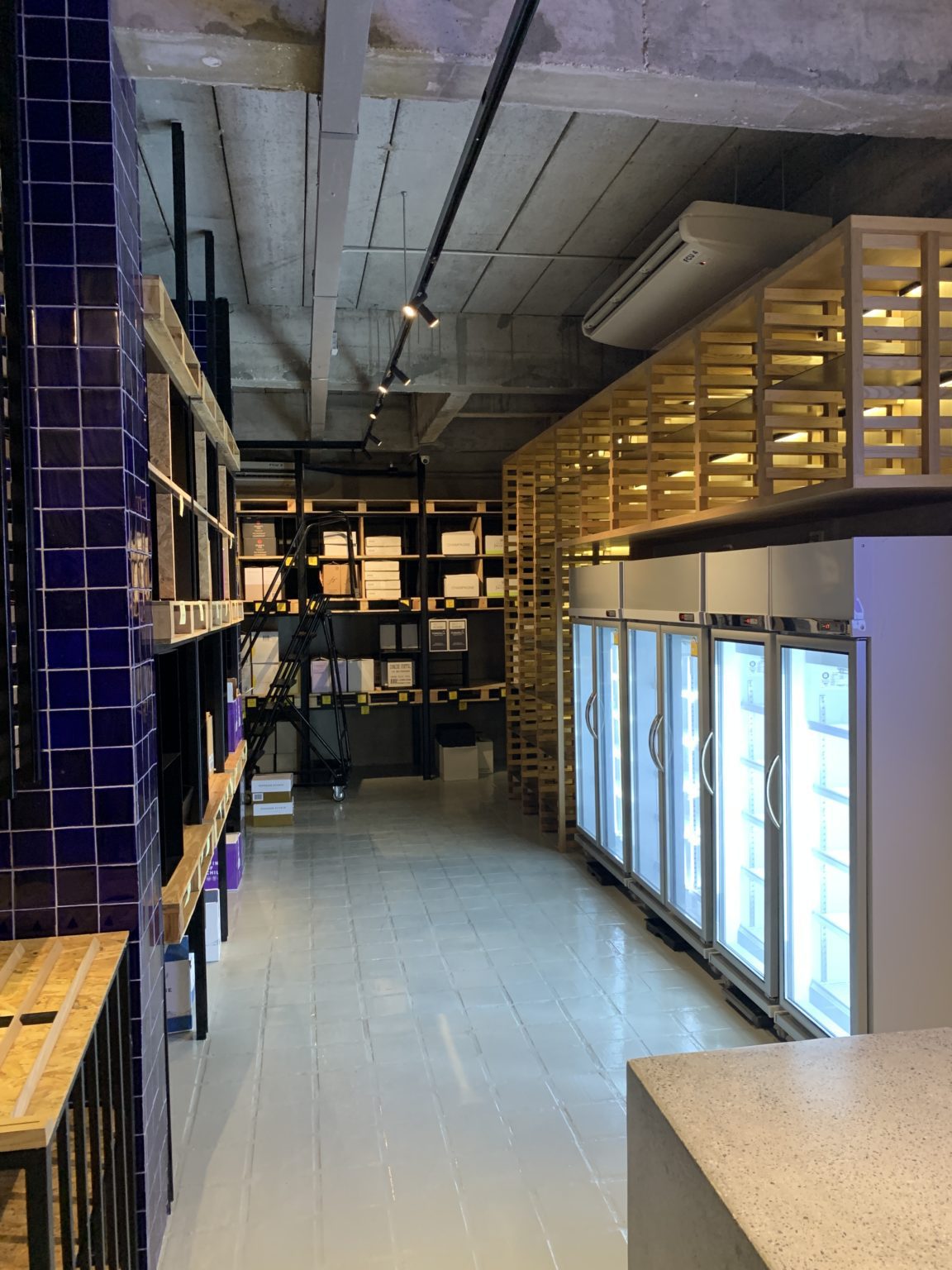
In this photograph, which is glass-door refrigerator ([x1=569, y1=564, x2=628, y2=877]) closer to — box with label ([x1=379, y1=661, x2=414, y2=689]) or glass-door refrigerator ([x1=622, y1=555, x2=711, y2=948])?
glass-door refrigerator ([x1=622, y1=555, x2=711, y2=948])

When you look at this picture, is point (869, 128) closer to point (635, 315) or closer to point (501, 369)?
point (635, 315)

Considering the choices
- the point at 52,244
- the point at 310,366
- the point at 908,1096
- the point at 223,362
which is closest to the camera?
the point at 908,1096

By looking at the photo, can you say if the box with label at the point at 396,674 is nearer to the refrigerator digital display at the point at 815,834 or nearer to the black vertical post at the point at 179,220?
the black vertical post at the point at 179,220

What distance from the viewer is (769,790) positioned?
334 centimetres

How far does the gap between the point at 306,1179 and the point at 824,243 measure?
336cm

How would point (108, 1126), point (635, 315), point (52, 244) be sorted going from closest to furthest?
point (108, 1126)
point (52, 244)
point (635, 315)

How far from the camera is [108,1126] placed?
73.3 inches

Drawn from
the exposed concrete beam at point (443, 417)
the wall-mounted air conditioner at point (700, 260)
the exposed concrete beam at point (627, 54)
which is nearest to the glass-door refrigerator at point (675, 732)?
the wall-mounted air conditioner at point (700, 260)

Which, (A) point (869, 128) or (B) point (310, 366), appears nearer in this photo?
(A) point (869, 128)

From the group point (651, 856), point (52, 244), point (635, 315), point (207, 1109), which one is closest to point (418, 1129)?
point (207, 1109)

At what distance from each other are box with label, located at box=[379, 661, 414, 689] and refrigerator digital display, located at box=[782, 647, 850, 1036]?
583 cm

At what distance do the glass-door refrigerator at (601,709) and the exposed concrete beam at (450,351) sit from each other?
147 centimetres

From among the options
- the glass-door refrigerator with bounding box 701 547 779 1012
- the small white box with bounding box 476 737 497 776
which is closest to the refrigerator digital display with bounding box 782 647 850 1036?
the glass-door refrigerator with bounding box 701 547 779 1012

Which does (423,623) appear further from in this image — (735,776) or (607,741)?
(735,776)
